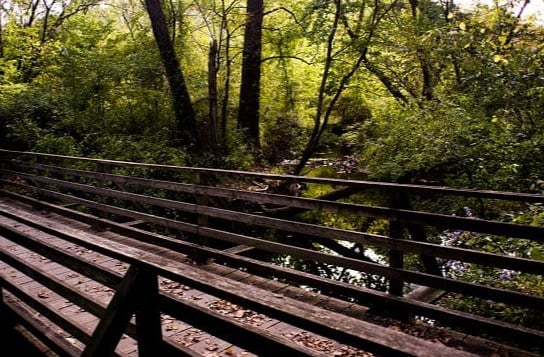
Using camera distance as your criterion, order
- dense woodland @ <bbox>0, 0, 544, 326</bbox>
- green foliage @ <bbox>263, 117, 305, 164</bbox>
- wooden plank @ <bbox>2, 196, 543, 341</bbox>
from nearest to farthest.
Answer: wooden plank @ <bbox>2, 196, 543, 341</bbox>
dense woodland @ <bbox>0, 0, 544, 326</bbox>
green foliage @ <bbox>263, 117, 305, 164</bbox>

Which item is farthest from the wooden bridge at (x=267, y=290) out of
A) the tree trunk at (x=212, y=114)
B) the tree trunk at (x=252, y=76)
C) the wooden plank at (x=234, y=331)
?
the tree trunk at (x=252, y=76)

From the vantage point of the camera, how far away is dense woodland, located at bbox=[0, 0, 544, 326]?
832cm

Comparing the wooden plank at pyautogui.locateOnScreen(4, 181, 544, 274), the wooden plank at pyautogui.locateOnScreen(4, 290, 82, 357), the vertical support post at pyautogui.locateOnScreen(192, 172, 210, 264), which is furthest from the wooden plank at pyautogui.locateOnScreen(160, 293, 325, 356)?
the vertical support post at pyautogui.locateOnScreen(192, 172, 210, 264)

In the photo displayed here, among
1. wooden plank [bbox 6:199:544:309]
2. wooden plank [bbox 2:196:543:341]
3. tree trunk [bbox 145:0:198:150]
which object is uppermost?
tree trunk [bbox 145:0:198:150]

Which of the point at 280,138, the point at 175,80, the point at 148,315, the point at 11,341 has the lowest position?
the point at 11,341

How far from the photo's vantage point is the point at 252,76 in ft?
45.3

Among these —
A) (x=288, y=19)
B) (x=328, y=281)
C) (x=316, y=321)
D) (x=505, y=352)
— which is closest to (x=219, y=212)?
(x=328, y=281)

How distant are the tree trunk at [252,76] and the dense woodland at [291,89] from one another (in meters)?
0.04

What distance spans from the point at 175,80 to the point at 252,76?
2.36 metres

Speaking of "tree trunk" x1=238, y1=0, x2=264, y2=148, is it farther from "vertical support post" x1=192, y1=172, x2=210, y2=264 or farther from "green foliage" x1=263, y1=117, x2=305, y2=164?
"vertical support post" x1=192, y1=172, x2=210, y2=264

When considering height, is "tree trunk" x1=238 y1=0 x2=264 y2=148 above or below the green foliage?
above

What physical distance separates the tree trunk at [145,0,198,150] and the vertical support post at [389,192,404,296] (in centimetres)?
955

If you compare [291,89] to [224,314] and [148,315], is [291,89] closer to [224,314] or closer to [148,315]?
[224,314]

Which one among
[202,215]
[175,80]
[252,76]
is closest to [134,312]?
[202,215]
